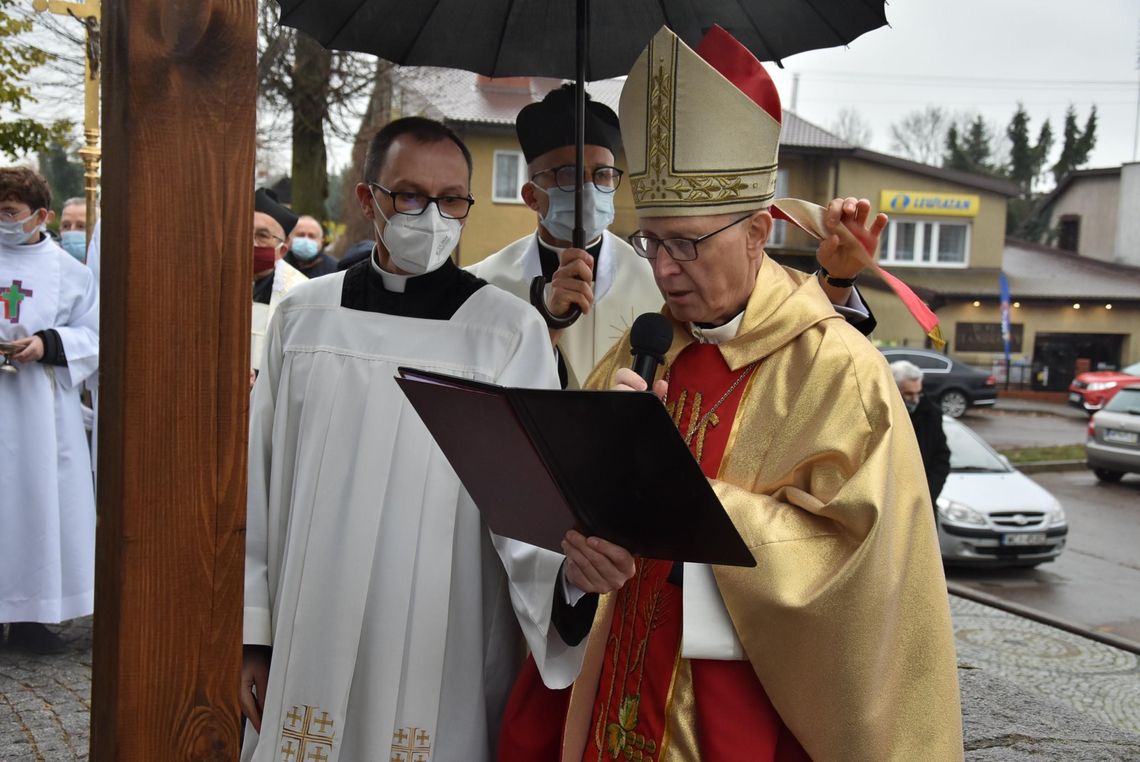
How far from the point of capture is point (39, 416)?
589 cm

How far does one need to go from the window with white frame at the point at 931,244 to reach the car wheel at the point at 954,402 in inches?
427

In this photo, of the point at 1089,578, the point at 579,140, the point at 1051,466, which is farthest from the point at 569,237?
the point at 1051,466

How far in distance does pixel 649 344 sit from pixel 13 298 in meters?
4.67

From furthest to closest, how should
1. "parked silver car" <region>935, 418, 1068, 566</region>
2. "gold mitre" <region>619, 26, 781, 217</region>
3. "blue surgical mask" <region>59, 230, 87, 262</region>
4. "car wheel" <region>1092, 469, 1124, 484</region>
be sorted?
"car wheel" <region>1092, 469, 1124, 484</region>
"parked silver car" <region>935, 418, 1068, 566</region>
"blue surgical mask" <region>59, 230, 87, 262</region>
"gold mitre" <region>619, 26, 781, 217</region>

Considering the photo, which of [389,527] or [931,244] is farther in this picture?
[931,244]

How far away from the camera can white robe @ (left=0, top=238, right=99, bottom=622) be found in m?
5.75

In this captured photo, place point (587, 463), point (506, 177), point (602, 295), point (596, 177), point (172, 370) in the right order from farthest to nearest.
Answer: point (506, 177), point (602, 295), point (596, 177), point (587, 463), point (172, 370)

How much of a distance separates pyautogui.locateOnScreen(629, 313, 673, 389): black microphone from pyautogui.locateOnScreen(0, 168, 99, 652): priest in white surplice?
4353 millimetres

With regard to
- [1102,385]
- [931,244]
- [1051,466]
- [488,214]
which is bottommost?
[1051,466]

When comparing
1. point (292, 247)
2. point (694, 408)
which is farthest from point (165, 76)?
point (292, 247)

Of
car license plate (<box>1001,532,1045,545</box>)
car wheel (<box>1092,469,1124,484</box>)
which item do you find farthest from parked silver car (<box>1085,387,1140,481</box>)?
car license plate (<box>1001,532,1045,545</box>)

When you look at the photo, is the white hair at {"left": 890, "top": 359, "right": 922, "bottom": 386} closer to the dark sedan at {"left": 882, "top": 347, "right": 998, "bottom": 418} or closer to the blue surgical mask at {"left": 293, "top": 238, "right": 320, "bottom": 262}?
the blue surgical mask at {"left": 293, "top": 238, "right": 320, "bottom": 262}

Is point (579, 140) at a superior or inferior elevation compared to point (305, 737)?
superior

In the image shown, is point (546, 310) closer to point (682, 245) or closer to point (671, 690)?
point (682, 245)
